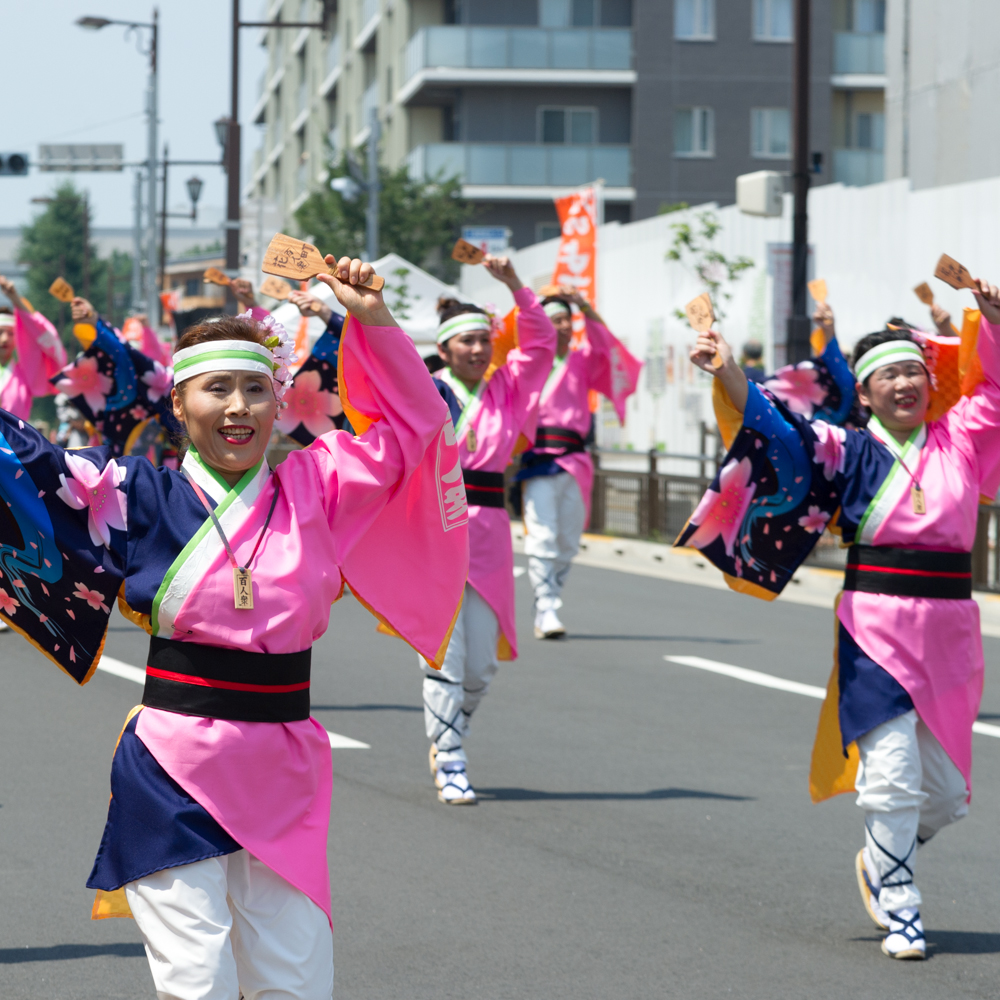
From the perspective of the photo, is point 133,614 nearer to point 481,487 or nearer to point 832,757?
point 832,757

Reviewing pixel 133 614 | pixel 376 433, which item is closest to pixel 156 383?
pixel 376 433

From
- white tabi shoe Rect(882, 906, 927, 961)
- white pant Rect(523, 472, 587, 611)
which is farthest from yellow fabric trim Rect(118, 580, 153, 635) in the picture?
white pant Rect(523, 472, 587, 611)

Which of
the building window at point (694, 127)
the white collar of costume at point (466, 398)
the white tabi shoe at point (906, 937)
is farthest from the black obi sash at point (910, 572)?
the building window at point (694, 127)

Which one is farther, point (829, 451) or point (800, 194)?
point (800, 194)

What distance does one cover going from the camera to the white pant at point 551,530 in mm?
11344

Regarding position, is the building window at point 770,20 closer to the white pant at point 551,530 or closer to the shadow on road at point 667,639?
the white pant at point 551,530

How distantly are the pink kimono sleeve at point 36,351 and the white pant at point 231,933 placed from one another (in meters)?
7.91

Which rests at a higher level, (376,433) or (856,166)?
(856,166)

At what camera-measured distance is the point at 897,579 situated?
5.12m

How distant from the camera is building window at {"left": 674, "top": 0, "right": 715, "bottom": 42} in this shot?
3891cm

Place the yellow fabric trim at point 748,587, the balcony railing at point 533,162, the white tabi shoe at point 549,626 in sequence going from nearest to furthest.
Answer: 1. the yellow fabric trim at point 748,587
2. the white tabi shoe at point 549,626
3. the balcony railing at point 533,162

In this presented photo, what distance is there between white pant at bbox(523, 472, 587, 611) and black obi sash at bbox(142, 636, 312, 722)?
783 cm

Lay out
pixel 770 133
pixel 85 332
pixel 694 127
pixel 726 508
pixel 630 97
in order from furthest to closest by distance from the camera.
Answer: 1. pixel 630 97
2. pixel 770 133
3. pixel 694 127
4. pixel 85 332
5. pixel 726 508

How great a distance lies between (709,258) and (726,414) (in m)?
16.2
